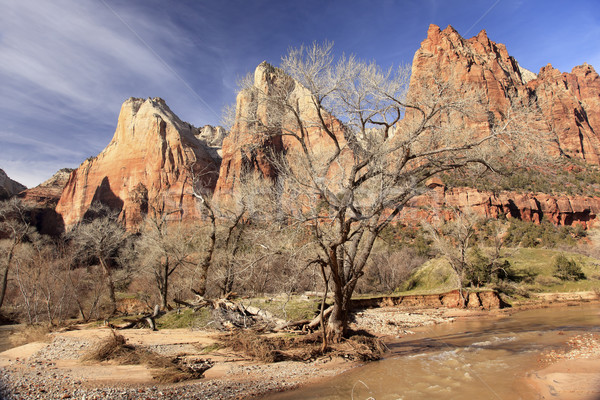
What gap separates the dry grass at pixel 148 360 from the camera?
18.5ft

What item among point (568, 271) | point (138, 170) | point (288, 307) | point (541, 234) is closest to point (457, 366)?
point (288, 307)

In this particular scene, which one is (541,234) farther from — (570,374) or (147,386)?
(147,386)

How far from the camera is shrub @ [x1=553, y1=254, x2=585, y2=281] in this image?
20812 millimetres

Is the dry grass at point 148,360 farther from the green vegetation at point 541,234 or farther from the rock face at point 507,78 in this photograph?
the rock face at point 507,78

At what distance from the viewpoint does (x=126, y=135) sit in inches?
2638

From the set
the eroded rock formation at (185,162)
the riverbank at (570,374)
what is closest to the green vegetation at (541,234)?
the eroded rock formation at (185,162)

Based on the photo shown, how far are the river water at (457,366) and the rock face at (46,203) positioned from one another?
70.5 m

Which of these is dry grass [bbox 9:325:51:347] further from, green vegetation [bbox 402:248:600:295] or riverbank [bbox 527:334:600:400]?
green vegetation [bbox 402:248:600:295]

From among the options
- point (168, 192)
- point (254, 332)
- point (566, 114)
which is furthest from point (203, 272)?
point (566, 114)

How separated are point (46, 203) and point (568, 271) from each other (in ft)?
281

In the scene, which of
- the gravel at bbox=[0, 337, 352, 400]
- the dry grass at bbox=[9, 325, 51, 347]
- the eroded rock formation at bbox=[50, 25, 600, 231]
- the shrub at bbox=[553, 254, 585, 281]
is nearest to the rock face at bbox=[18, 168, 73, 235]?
the eroded rock formation at bbox=[50, 25, 600, 231]

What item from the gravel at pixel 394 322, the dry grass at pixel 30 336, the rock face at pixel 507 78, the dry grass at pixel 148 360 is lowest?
the gravel at pixel 394 322

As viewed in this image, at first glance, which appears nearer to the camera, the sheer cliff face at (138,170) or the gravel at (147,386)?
the gravel at (147,386)

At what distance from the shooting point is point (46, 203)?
6644 centimetres
